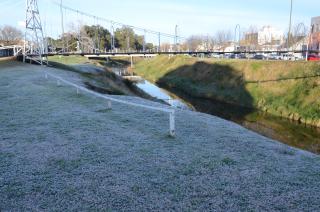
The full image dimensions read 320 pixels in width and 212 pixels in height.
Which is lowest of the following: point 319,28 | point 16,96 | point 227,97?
point 227,97

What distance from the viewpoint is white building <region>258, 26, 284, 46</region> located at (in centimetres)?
10096

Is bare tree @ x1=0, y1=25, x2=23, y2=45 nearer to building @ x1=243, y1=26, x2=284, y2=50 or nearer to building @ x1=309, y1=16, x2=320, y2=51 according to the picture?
building @ x1=243, y1=26, x2=284, y2=50

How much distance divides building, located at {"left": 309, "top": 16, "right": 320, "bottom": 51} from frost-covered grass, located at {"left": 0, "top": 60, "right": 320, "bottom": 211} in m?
60.5

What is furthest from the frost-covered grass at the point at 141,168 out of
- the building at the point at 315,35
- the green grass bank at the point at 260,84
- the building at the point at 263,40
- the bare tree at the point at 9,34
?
the bare tree at the point at 9,34

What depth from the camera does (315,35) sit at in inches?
2594

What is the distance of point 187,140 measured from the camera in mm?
11367

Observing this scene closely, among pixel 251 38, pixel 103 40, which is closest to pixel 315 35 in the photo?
pixel 251 38

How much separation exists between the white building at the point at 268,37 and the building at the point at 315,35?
2689cm

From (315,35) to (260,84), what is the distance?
117 ft

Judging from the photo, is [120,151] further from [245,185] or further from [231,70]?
[231,70]

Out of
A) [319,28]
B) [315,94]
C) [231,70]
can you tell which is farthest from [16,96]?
[319,28]

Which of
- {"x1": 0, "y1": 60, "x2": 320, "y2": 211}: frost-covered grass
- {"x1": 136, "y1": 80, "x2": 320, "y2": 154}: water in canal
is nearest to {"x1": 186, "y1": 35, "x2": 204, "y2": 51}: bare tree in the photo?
{"x1": 136, "y1": 80, "x2": 320, "y2": 154}: water in canal

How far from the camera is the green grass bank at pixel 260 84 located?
30.3 metres

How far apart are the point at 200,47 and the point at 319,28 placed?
1763 inches
